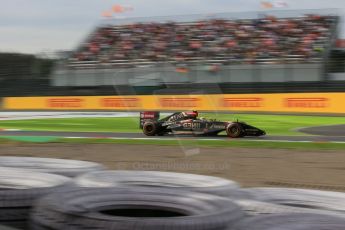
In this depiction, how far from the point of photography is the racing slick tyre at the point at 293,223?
2.05m

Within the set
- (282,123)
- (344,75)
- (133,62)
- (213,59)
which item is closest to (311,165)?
(282,123)

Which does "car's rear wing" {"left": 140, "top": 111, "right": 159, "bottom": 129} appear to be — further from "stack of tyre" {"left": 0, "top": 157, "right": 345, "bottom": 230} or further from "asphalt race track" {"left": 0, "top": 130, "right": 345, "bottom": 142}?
"stack of tyre" {"left": 0, "top": 157, "right": 345, "bottom": 230}

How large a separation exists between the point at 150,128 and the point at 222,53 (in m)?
14.3

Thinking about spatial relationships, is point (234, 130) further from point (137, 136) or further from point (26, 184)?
point (26, 184)

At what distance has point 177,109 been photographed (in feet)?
34.2

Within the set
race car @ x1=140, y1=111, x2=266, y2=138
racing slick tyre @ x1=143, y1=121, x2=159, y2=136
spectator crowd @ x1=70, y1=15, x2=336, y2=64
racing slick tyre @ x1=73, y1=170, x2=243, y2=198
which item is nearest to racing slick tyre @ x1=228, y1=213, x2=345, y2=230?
racing slick tyre @ x1=73, y1=170, x2=243, y2=198

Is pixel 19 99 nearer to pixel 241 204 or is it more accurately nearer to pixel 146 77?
pixel 146 77

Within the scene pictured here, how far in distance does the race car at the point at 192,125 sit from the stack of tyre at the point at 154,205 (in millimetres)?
7653

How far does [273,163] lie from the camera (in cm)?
814

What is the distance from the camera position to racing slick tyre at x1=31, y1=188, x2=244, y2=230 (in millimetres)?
2061

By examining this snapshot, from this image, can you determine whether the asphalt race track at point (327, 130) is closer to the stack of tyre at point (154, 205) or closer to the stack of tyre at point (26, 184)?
the stack of tyre at point (26, 184)

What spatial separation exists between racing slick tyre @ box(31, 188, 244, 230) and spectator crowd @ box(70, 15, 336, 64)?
22645 millimetres

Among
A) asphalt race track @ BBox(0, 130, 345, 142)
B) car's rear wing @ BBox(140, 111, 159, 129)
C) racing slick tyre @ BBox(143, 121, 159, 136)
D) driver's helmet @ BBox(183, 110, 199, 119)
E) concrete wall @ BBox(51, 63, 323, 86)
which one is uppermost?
concrete wall @ BBox(51, 63, 323, 86)

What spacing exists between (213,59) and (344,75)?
23.6 ft
